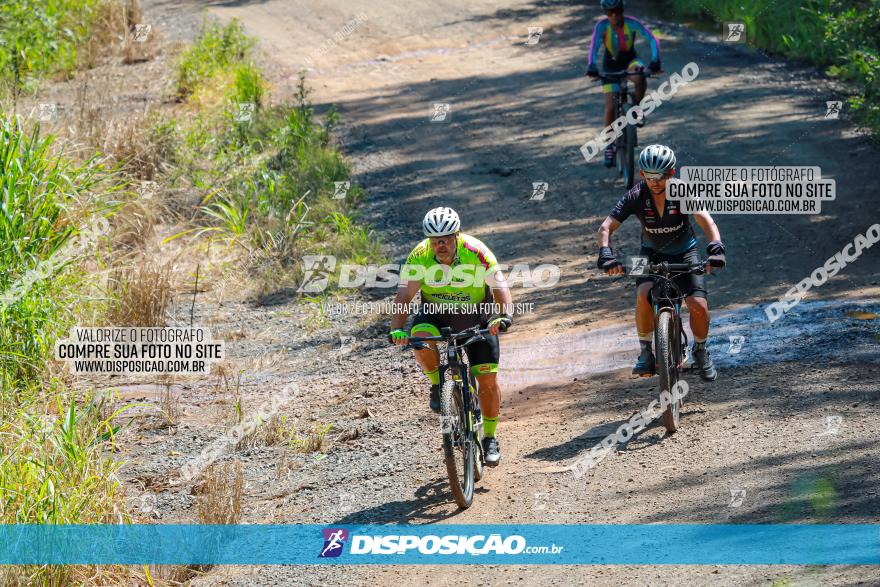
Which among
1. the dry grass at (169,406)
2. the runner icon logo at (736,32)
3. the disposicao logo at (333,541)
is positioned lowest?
the disposicao logo at (333,541)

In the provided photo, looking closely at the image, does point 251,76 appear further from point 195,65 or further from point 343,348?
point 343,348

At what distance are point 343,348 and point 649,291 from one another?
4.34 metres

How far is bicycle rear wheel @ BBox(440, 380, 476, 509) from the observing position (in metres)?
7.62

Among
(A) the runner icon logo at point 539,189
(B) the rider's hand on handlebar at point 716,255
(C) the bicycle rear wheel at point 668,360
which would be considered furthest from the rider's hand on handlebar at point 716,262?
(A) the runner icon logo at point 539,189

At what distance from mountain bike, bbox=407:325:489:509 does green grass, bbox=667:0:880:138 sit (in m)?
8.64

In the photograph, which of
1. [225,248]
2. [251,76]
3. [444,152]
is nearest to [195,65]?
[251,76]

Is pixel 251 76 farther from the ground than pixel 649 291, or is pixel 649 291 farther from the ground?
pixel 251 76

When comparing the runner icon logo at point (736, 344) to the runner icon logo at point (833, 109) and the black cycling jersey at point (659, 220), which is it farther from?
the runner icon logo at point (833, 109)

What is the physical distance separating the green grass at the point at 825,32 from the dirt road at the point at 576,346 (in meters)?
0.54

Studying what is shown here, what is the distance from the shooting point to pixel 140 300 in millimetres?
12211

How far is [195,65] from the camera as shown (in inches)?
797

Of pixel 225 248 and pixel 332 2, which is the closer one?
pixel 225 248

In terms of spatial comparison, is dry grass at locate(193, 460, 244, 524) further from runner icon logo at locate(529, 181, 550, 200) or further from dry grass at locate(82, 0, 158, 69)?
dry grass at locate(82, 0, 158, 69)

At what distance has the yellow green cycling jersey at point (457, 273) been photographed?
8.07m
